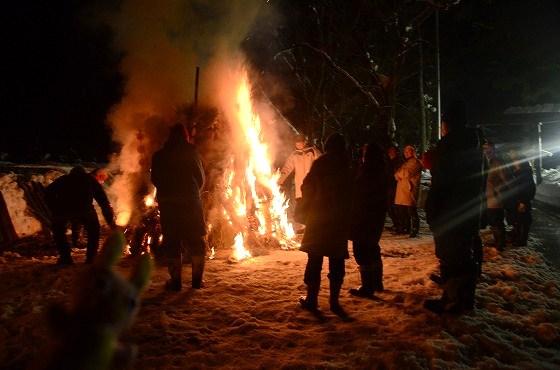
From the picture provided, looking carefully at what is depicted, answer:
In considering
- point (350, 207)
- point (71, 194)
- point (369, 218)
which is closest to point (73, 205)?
point (71, 194)

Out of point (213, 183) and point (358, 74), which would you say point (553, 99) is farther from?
point (213, 183)

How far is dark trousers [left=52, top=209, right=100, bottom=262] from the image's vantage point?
6.89 meters

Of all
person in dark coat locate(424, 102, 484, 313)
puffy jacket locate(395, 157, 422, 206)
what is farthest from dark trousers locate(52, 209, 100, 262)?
puffy jacket locate(395, 157, 422, 206)

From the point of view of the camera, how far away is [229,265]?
7.31 metres

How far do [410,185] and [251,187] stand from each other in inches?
147

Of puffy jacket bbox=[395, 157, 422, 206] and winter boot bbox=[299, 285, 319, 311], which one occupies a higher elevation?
puffy jacket bbox=[395, 157, 422, 206]

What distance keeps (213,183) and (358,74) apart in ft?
52.8

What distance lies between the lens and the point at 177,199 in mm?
5629

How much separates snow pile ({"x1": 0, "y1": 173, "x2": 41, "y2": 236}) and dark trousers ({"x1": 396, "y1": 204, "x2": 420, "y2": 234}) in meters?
8.67

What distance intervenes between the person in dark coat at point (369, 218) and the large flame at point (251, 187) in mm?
3055

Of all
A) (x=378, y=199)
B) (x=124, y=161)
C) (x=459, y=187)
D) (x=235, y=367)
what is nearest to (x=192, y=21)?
(x=124, y=161)

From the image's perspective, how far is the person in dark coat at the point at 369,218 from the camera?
5.52 meters

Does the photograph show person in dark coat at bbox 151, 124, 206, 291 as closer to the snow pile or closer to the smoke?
the smoke

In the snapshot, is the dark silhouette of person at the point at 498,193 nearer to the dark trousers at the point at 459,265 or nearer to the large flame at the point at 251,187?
the dark trousers at the point at 459,265
